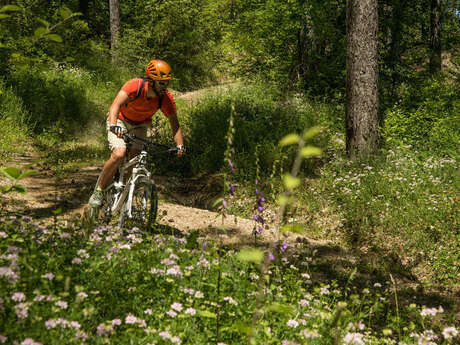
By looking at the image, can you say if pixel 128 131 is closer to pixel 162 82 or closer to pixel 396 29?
pixel 162 82

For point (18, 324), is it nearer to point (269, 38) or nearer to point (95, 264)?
point (95, 264)

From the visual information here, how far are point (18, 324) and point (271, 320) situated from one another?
1889mm

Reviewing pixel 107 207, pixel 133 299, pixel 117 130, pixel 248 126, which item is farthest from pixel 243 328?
pixel 248 126

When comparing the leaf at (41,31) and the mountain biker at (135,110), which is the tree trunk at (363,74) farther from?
the leaf at (41,31)

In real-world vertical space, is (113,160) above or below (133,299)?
above

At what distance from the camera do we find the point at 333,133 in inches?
455

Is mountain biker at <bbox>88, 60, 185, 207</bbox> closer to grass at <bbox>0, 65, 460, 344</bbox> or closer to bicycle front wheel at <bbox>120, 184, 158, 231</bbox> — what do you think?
bicycle front wheel at <bbox>120, 184, 158, 231</bbox>

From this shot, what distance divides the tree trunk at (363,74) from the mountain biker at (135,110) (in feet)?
16.7

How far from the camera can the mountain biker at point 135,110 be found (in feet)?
17.5

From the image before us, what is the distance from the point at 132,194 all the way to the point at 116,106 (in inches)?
45.6

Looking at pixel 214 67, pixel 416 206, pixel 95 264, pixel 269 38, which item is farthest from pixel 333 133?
pixel 214 67

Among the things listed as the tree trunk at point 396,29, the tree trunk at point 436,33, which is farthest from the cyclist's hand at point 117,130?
the tree trunk at point 436,33

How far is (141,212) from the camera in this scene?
5324mm

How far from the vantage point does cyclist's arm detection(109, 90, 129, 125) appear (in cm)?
532
